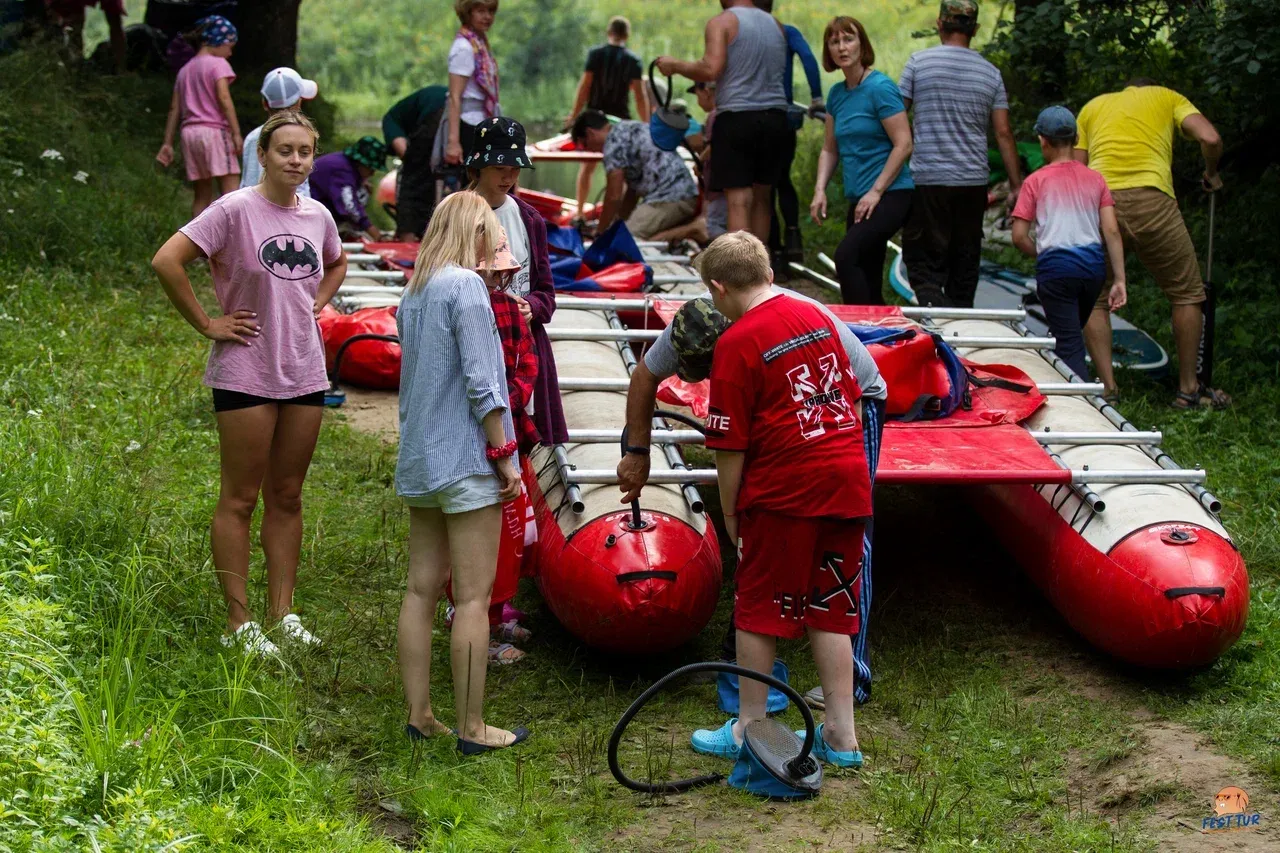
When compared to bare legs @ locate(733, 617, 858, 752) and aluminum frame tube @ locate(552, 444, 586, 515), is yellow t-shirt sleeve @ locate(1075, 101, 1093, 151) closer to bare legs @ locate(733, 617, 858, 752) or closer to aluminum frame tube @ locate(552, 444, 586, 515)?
aluminum frame tube @ locate(552, 444, 586, 515)

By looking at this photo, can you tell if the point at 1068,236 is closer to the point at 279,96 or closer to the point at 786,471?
the point at 786,471

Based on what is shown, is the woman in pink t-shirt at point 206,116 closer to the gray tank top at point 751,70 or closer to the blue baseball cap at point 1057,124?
the gray tank top at point 751,70

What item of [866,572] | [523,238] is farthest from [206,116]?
[866,572]

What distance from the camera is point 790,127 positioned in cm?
860

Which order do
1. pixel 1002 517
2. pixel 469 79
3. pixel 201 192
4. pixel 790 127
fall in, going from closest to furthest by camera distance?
pixel 1002 517
pixel 790 127
pixel 469 79
pixel 201 192

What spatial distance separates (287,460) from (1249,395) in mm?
5727

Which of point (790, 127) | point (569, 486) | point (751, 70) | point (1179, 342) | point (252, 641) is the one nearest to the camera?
point (252, 641)

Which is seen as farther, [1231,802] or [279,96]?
[279,96]

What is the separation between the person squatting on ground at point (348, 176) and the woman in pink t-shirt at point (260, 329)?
5297mm

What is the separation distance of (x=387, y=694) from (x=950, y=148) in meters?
4.56

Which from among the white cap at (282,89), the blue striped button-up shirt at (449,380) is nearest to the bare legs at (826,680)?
the blue striped button-up shirt at (449,380)

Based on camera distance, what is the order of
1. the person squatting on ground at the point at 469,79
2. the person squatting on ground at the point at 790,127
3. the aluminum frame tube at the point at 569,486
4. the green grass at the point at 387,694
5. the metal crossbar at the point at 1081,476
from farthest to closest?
the person squatting on ground at the point at 469,79
the person squatting on ground at the point at 790,127
the metal crossbar at the point at 1081,476
the aluminum frame tube at the point at 569,486
the green grass at the point at 387,694

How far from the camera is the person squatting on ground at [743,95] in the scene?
8320 mm

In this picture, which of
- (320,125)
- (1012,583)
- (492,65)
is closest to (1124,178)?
(1012,583)
